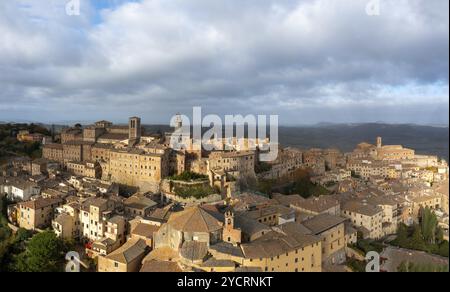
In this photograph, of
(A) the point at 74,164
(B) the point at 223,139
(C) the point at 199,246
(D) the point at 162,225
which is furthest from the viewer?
(B) the point at 223,139

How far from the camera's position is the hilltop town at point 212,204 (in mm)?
14617

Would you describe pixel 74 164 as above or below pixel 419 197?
above

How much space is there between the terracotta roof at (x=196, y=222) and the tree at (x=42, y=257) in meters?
5.28

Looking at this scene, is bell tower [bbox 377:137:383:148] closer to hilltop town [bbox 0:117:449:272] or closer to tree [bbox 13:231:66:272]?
hilltop town [bbox 0:117:449:272]

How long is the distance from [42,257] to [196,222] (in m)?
6.81

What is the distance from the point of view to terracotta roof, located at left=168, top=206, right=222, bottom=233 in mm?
14559

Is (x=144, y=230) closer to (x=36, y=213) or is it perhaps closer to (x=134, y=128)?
(x=36, y=213)

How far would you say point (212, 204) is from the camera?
792 inches

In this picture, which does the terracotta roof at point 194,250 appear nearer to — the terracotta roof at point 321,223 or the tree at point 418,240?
the terracotta roof at point 321,223
